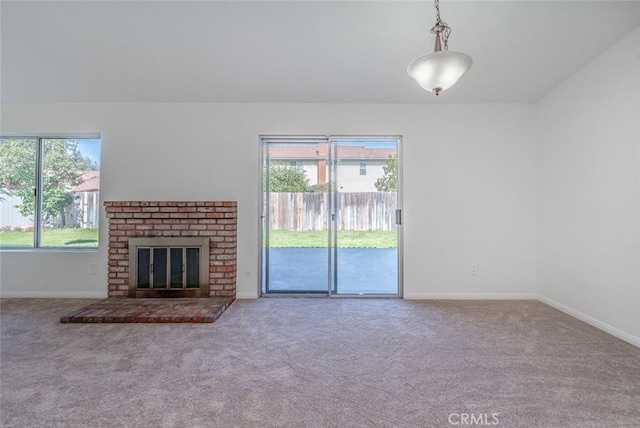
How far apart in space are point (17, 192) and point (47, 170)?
18.2 inches

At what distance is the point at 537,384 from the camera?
178 cm

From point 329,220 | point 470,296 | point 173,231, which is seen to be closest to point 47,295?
point 173,231

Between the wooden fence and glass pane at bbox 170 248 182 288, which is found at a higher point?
the wooden fence

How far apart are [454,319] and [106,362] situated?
9.89ft

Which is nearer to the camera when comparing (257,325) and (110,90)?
(257,325)

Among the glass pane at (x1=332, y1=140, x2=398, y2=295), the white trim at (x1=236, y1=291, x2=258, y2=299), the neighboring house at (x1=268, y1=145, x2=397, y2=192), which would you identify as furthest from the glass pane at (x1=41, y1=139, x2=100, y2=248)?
the glass pane at (x1=332, y1=140, x2=398, y2=295)

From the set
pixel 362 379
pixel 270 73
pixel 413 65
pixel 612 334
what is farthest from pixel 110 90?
pixel 612 334

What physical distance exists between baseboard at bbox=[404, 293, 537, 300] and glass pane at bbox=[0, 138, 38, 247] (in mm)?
4979

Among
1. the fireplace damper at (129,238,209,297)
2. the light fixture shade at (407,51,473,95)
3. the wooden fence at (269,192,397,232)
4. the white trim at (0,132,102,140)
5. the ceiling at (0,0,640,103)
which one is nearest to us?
the light fixture shade at (407,51,473,95)

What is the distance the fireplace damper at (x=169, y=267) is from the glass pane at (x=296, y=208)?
82cm

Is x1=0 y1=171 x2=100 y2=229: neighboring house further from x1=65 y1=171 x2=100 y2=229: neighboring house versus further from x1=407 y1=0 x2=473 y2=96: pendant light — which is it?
x1=407 y1=0 x2=473 y2=96: pendant light

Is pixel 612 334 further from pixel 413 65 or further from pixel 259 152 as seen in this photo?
pixel 259 152

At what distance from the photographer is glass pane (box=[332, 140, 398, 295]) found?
3.73 metres

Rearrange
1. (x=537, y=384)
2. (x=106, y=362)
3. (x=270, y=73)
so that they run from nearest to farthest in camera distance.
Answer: (x=537, y=384) → (x=106, y=362) → (x=270, y=73)
